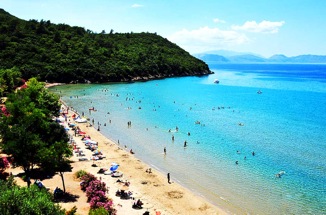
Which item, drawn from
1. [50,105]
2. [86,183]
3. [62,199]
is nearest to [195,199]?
[86,183]

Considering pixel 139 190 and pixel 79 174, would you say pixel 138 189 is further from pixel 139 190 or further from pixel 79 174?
pixel 79 174

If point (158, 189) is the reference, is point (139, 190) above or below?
above

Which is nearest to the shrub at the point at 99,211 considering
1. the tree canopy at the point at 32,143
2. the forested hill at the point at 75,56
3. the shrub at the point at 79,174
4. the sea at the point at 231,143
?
the tree canopy at the point at 32,143

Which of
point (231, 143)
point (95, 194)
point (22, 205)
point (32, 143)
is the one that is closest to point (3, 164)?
point (32, 143)

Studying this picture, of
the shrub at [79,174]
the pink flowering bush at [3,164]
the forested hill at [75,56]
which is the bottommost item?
the shrub at [79,174]

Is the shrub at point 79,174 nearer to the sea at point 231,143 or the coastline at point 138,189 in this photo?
the coastline at point 138,189
